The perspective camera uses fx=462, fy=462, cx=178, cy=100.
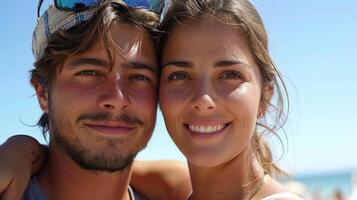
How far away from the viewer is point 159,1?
3.52 metres

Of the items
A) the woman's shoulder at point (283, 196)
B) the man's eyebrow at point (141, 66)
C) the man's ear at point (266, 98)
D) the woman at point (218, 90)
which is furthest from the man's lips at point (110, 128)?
the woman's shoulder at point (283, 196)

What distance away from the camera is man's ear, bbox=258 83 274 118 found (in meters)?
3.35

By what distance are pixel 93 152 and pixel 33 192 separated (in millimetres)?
469

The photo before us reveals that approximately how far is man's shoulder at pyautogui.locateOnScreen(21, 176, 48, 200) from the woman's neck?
3.61 ft

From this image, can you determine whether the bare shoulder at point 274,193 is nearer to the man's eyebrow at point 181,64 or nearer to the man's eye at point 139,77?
the man's eyebrow at point 181,64

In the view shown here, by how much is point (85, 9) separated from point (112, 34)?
0.28m

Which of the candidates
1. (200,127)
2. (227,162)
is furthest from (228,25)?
(227,162)

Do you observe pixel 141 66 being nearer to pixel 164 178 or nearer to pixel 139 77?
pixel 139 77

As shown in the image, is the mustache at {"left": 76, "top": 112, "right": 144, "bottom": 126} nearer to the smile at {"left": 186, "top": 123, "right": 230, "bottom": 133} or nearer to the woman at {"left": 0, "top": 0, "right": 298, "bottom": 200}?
the woman at {"left": 0, "top": 0, "right": 298, "bottom": 200}

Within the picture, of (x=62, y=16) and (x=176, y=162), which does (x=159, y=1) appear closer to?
(x=62, y=16)

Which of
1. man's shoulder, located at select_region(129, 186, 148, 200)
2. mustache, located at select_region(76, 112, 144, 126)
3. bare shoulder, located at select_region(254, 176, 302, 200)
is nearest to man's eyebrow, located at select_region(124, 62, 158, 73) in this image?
mustache, located at select_region(76, 112, 144, 126)

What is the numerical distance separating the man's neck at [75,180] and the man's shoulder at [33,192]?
0.10 meters

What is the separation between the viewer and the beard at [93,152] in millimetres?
3197

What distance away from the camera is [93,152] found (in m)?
3.20
